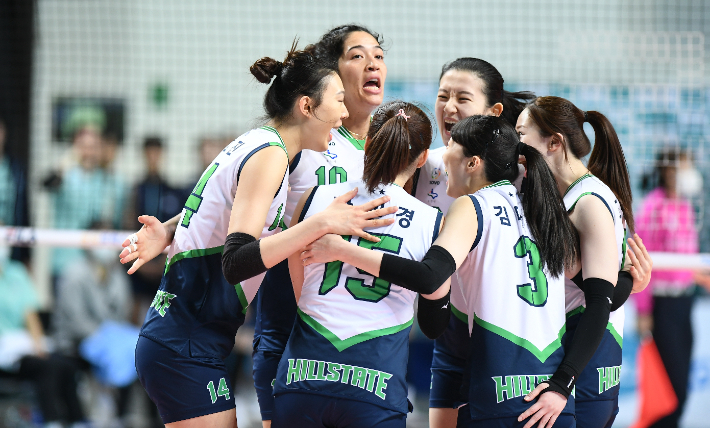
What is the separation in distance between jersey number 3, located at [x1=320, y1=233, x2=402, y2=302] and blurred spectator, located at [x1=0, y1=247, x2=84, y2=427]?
4.55m

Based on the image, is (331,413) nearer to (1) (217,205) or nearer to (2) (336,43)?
(1) (217,205)

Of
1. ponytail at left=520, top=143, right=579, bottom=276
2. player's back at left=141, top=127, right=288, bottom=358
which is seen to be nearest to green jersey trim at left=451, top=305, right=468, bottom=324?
ponytail at left=520, top=143, right=579, bottom=276

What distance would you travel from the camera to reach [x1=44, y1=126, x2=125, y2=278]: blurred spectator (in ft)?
24.8

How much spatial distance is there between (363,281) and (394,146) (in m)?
0.53

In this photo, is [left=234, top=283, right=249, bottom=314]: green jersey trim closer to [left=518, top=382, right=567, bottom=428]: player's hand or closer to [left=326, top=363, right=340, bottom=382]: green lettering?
[left=326, top=363, right=340, bottom=382]: green lettering

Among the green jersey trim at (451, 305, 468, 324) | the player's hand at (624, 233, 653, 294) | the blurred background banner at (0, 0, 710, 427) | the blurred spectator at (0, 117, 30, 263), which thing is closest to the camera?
the player's hand at (624, 233, 653, 294)

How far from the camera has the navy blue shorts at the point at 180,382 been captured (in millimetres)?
2836

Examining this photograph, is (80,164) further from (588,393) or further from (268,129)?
(588,393)

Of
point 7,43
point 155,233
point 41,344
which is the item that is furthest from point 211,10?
point 155,233

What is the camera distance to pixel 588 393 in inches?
116

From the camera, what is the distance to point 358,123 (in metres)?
3.90

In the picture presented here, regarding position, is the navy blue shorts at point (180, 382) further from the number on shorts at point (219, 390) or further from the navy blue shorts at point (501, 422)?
the navy blue shorts at point (501, 422)

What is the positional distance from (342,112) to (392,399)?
1.30 meters

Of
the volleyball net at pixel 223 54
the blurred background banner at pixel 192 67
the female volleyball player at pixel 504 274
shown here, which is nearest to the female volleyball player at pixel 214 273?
the female volleyball player at pixel 504 274
